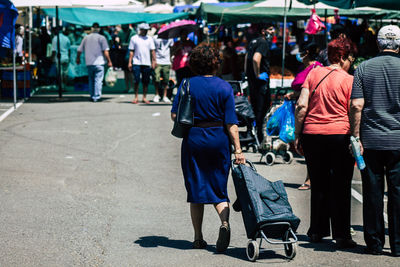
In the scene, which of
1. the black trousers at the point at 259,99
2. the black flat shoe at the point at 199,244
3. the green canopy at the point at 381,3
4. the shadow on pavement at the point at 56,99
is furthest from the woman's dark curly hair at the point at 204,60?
the shadow on pavement at the point at 56,99

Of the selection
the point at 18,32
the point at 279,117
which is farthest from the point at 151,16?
the point at 279,117

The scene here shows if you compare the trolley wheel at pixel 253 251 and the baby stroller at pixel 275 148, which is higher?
the trolley wheel at pixel 253 251

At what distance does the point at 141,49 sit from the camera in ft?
59.7

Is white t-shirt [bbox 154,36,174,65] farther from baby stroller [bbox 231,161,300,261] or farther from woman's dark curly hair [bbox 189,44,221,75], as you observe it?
baby stroller [bbox 231,161,300,261]

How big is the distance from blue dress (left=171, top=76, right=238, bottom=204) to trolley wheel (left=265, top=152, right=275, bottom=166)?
4.75 meters

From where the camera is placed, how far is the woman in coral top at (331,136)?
638 centimetres

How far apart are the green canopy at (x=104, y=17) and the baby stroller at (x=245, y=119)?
975 centimetres

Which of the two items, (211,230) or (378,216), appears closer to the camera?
(378,216)

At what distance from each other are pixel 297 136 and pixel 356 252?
113cm

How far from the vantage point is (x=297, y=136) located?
6.60 metres

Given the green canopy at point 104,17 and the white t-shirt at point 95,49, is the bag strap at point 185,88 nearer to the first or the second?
the white t-shirt at point 95,49

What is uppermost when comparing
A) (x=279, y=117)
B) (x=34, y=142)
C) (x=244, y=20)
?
(x=244, y=20)

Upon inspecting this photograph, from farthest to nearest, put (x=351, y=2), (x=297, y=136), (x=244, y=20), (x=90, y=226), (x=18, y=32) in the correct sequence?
(x=18, y=32)
(x=244, y=20)
(x=351, y=2)
(x=90, y=226)
(x=297, y=136)

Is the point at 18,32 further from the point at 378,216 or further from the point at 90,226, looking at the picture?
the point at 378,216
